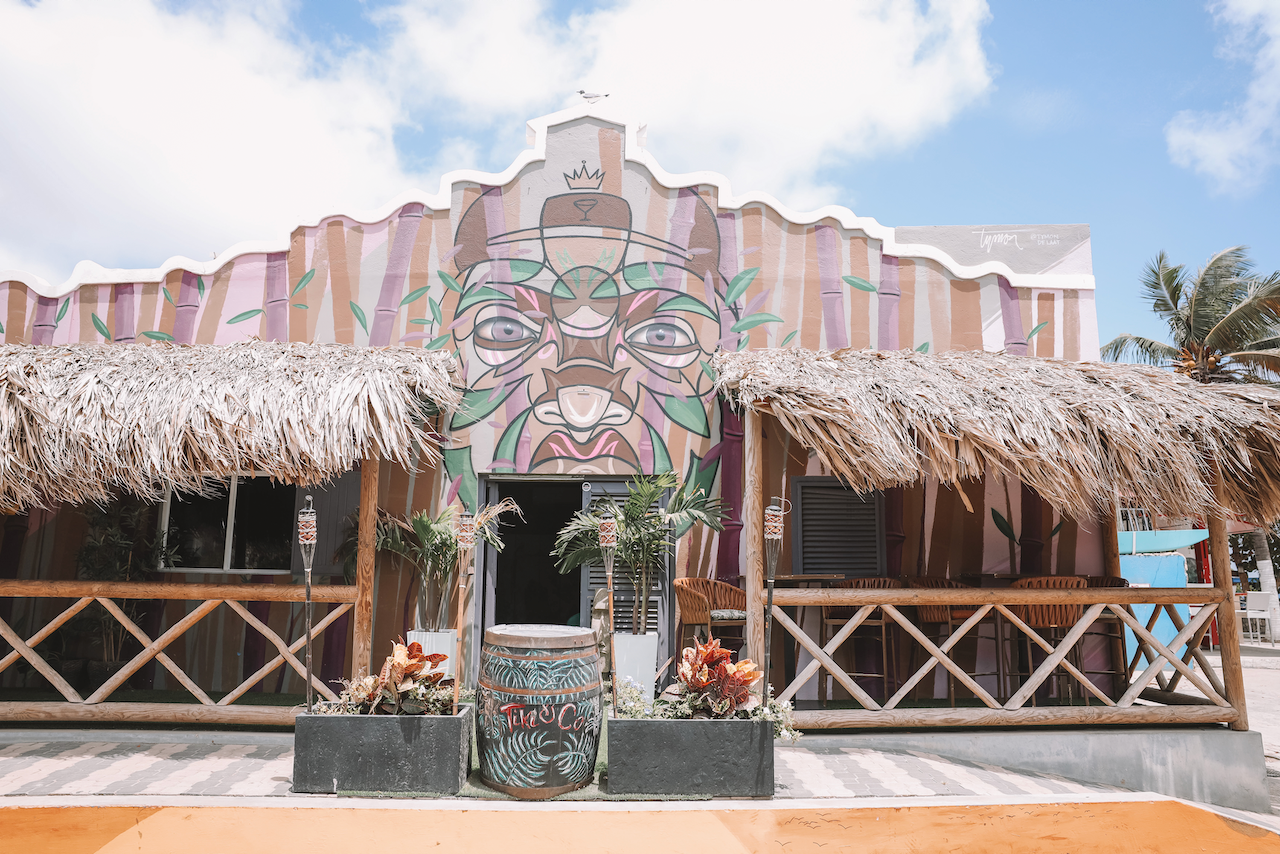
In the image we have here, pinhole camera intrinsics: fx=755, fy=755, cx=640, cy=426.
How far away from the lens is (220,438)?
4805 millimetres

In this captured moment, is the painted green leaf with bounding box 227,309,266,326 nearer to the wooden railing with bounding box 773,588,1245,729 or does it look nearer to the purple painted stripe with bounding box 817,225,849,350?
the purple painted stripe with bounding box 817,225,849,350

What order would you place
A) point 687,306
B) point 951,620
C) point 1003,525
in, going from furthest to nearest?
point 687,306 → point 1003,525 → point 951,620

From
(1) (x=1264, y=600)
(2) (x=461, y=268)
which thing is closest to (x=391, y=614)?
(2) (x=461, y=268)

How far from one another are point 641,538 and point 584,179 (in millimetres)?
3477

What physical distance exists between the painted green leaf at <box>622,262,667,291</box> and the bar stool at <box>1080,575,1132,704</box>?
4368mm

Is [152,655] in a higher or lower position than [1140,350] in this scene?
lower

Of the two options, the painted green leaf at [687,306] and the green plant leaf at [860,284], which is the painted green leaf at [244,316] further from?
the green plant leaf at [860,284]

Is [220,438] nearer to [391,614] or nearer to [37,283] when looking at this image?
[391,614]

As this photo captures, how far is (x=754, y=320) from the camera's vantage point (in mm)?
6980

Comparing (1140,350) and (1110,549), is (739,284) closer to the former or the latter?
(1110,549)

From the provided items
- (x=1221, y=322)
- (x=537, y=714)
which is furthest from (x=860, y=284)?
(x=1221, y=322)

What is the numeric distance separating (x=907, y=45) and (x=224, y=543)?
24.0 ft

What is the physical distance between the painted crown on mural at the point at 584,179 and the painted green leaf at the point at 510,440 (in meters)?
2.22

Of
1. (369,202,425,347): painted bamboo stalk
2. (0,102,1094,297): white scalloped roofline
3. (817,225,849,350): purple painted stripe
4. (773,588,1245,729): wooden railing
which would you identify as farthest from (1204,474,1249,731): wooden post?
(369,202,425,347): painted bamboo stalk
